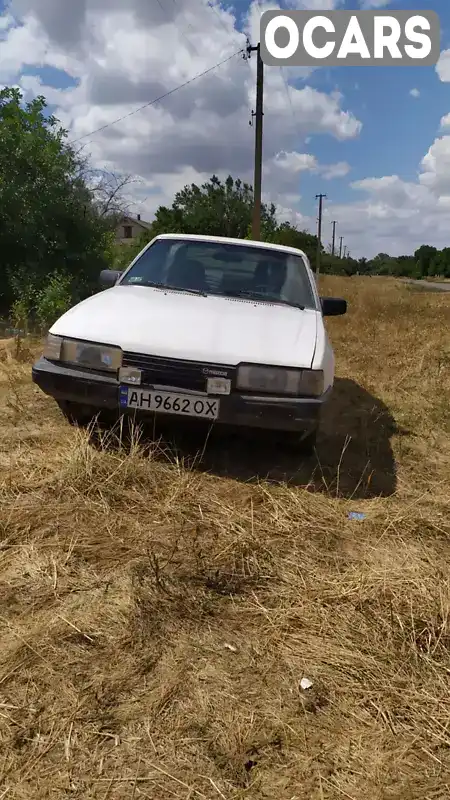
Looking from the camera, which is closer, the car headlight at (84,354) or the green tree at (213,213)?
the car headlight at (84,354)

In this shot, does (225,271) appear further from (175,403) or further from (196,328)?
(175,403)

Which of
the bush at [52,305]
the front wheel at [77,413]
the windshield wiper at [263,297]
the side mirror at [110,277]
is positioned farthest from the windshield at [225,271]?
the bush at [52,305]

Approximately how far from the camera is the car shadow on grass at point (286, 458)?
342 cm

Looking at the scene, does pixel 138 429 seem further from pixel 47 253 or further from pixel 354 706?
pixel 47 253

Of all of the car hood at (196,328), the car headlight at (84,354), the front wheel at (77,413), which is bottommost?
the front wheel at (77,413)

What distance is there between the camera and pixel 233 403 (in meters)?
3.14

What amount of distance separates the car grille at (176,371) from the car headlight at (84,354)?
0.31 feet

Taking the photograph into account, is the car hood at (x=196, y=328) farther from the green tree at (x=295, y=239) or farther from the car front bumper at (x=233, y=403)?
the green tree at (x=295, y=239)

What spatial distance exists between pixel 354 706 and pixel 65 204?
12.4m

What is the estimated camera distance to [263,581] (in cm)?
235

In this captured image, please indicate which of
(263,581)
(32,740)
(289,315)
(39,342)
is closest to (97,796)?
(32,740)

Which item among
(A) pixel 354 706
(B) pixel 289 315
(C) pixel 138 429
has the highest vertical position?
(B) pixel 289 315

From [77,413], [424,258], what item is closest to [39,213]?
[77,413]

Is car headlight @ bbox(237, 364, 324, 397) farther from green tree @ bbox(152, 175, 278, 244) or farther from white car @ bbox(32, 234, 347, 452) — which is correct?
green tree @ bbox(152, 175, 278, 244)
